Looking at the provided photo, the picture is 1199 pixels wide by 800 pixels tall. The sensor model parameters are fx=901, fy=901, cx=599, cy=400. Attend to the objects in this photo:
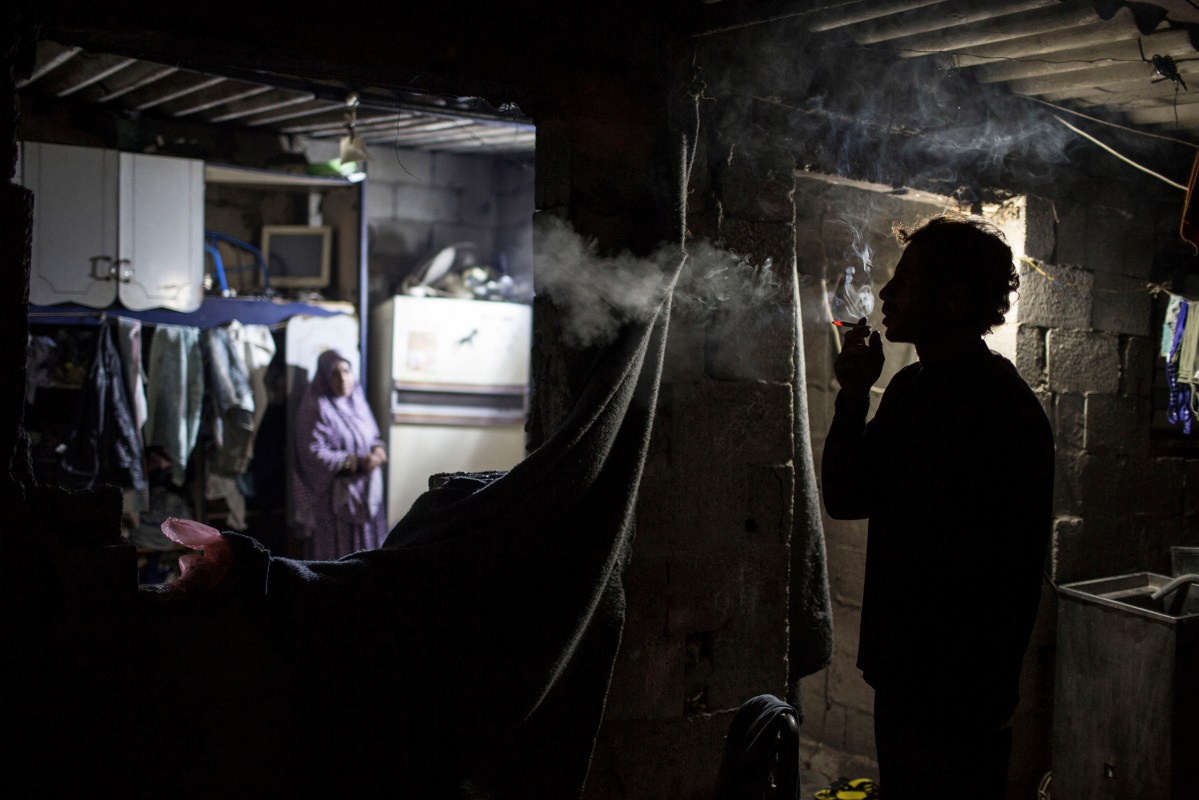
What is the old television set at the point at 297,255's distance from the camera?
7.37 meters

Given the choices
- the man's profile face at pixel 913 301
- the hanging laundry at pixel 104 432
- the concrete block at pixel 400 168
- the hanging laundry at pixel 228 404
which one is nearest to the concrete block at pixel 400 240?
the concrete block at pixel 400 168

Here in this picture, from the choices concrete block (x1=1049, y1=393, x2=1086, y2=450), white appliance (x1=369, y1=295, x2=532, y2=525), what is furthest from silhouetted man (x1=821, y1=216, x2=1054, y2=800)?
white appliance (x1=369, y1=295, x2=532, y2=525)

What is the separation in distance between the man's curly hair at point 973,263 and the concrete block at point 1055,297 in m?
2.29

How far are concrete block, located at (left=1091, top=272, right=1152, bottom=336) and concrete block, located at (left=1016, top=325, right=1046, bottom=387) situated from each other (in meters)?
0.45

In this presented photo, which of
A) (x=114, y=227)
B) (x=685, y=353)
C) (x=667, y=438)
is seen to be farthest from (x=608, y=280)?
(x=114, y=227)

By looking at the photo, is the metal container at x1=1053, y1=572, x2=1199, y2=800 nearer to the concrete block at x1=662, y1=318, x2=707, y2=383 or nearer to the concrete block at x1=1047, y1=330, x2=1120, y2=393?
the concrete block at x1=1047, y1=330, x2=1120, y2=393

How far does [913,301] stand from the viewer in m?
2.55

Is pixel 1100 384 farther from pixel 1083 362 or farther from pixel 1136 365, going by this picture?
pixel 1136 365

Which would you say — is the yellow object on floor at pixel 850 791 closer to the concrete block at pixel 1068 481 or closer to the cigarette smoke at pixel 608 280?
the concrete block at pixel 1068 481

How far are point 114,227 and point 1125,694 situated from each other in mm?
6748

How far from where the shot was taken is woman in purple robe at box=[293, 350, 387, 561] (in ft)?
22.0

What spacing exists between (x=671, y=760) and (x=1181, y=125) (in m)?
4.10

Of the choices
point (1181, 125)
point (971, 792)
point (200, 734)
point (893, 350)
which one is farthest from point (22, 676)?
point (1181, 125)

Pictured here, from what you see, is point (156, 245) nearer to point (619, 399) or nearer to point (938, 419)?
point (619, 399)
